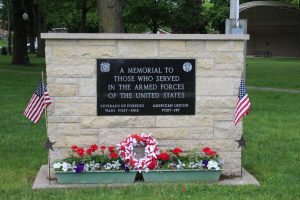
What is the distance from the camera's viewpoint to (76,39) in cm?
682

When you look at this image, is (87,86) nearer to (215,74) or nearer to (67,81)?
(67,81)

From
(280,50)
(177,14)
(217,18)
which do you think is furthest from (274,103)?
(280,50)

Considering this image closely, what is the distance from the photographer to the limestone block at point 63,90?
691 centimetres

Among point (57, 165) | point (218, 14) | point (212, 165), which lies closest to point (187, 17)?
point (218, 14)

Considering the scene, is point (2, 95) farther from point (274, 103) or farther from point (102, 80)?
point (102, 80)

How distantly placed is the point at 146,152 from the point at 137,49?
1275 millimetres

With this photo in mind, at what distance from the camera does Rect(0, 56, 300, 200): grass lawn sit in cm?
624

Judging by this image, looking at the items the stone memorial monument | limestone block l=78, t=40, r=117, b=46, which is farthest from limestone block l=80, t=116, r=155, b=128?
Answer: limestone block l=78, t=40, r=117, b=46

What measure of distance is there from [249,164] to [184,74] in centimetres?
183

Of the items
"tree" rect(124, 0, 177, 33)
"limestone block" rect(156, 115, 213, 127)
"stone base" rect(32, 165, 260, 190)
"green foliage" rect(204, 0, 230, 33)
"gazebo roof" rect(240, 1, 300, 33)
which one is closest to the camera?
"stone base" rect(32, 165, 260, 190)

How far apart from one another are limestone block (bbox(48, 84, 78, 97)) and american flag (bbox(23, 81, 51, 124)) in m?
0.09

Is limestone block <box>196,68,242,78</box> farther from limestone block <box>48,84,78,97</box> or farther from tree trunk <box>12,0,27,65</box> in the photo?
tree trunk <box>12,0,27,65</box>

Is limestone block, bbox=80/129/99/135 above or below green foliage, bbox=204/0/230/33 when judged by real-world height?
below

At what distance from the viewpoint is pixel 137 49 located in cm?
696
